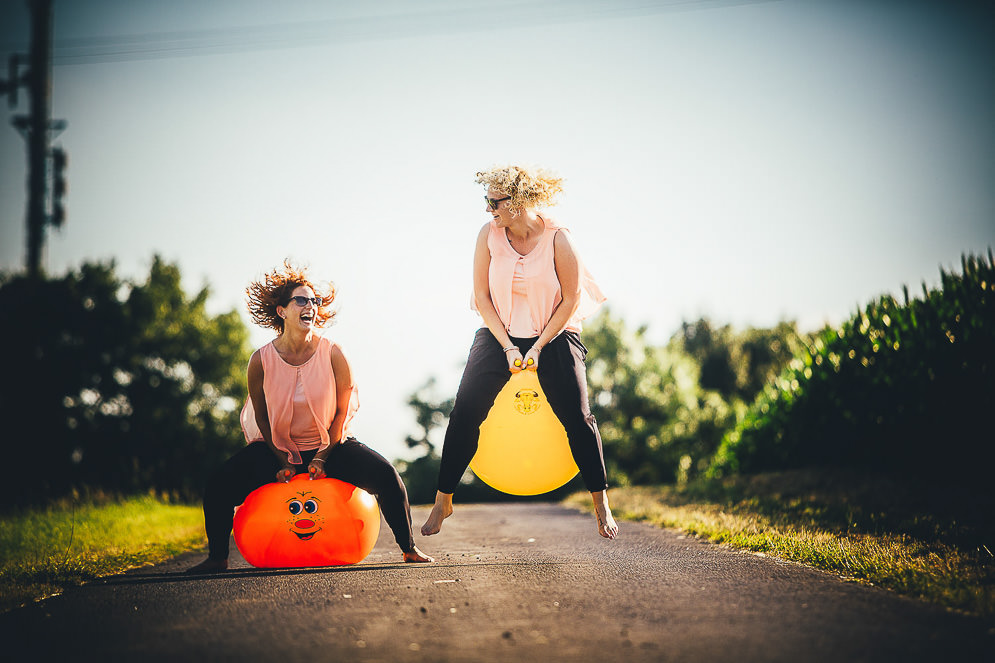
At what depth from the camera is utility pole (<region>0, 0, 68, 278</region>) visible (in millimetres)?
15398

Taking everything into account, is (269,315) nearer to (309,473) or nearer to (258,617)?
(309,473)

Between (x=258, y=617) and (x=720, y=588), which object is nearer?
(x=258, y=617)

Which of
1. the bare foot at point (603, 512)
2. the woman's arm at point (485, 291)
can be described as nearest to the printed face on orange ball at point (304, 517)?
the woman's arm at point (485, 291)

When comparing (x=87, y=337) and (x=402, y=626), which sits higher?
(x=87, y=337)

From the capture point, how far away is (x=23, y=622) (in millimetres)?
3896

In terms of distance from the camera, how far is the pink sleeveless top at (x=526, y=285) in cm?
576

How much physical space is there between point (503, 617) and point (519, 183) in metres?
3.12

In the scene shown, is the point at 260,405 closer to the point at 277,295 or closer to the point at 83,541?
the point at 277,295

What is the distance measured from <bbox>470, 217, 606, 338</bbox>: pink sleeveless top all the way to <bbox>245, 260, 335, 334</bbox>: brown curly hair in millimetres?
1327

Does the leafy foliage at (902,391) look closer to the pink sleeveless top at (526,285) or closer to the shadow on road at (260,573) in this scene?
the pink sleeveless top at (526,285)

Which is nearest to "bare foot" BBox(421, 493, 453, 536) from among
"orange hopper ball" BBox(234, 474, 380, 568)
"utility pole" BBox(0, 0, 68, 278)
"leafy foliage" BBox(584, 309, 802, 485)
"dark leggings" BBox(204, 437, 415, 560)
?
"dark leggings" BBox(204, 437, 415, 560)

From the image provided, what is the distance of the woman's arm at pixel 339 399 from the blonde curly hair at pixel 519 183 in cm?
164

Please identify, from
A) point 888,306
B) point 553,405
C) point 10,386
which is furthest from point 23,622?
point 10,386

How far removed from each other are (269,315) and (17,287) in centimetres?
2521
